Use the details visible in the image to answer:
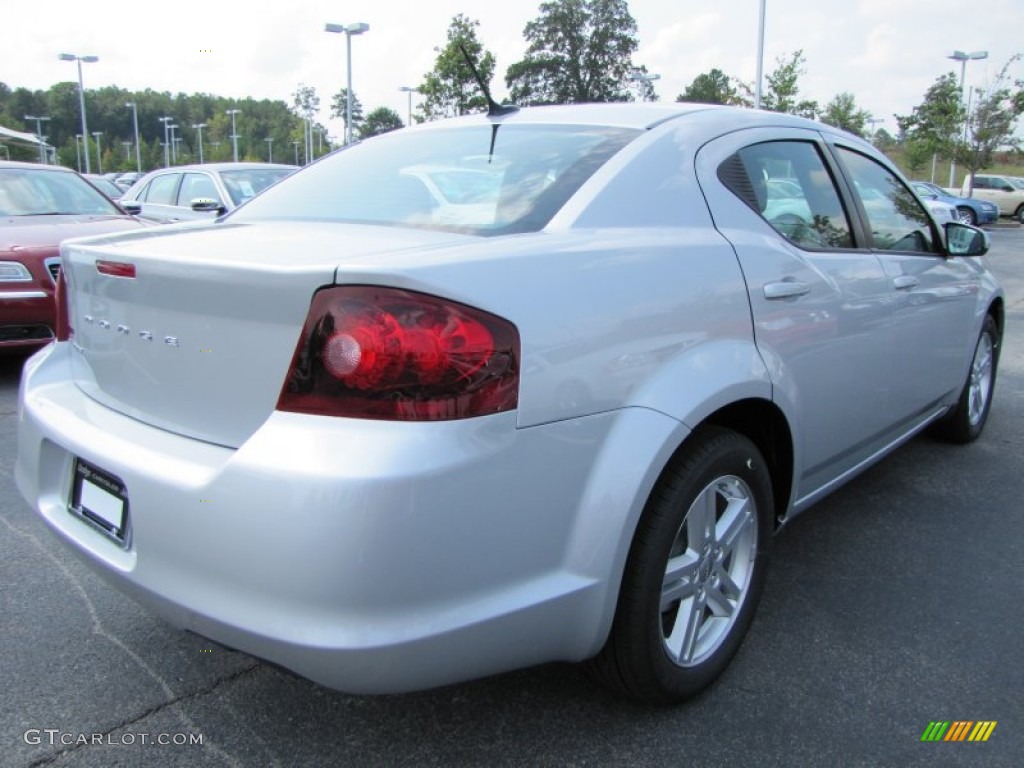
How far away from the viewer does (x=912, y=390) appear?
3.30 meters

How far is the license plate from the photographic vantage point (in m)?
1.87

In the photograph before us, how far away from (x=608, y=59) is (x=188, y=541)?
191 ft

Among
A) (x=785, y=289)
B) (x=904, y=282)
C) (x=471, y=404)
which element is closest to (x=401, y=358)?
(x=471, y=404)

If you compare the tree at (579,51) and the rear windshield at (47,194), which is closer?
the rear windshield at (47,194)

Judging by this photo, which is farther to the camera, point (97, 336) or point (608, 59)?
point (608, 59)

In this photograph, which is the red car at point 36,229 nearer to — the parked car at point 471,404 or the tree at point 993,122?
the parked car at point 471,404

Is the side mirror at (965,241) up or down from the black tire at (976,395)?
up

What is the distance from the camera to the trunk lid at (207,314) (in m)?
1.67

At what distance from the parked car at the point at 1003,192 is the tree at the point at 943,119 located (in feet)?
6.53

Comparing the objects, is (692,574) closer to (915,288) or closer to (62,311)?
(915,288)

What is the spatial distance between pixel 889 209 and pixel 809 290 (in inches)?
44.4

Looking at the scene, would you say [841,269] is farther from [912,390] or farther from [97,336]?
[97,336]

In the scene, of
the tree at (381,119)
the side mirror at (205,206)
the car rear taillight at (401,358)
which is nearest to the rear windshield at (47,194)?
the side mirror at (205,206)

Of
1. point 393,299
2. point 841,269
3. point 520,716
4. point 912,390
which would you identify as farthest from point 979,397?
point 393,299
